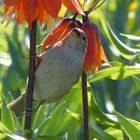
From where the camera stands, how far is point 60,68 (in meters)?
1.17

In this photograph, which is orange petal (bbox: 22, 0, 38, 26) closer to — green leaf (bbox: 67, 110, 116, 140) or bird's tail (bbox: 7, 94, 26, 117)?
bird's tail (bbox: 7, 94, 26, 117)

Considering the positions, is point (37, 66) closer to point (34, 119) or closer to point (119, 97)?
point (34, 119)

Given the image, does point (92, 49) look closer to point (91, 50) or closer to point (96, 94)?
point (91, 50)

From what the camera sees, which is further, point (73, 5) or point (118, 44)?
point (118, 44)

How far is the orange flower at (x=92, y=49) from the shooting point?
119 cm

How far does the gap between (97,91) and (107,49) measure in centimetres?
18

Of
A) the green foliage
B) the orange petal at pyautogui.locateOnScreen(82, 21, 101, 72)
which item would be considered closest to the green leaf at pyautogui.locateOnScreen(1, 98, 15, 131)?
the green foliage

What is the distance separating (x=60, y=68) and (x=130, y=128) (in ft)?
0.65

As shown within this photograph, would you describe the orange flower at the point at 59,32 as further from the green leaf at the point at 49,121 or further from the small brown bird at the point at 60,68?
the green leaf at the point at 49,121

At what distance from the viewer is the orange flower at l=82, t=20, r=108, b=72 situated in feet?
3.92

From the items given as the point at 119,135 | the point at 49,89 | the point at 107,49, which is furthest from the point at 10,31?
the point at 49,89

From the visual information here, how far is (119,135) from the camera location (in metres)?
1.36

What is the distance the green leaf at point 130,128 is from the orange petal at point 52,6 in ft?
0.81

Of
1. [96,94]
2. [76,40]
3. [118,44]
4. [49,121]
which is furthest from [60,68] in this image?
[96,94]
